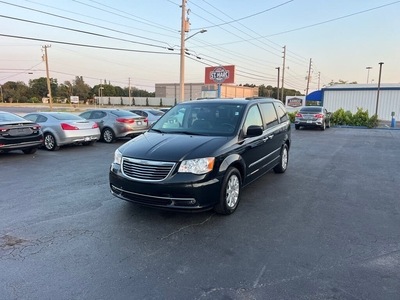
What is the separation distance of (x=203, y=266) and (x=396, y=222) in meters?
3.04

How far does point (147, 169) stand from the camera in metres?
3.89

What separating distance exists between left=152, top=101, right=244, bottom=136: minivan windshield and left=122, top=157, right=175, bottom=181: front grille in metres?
1.09

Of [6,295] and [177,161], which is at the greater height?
[177,161]

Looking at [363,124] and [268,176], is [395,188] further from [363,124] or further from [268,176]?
[363,124]

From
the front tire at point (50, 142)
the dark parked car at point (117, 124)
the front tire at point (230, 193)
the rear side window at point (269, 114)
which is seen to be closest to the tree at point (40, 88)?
the dark parked car at point (117, 124)

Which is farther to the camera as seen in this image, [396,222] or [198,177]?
[396,222]

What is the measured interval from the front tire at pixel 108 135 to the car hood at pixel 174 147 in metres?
8.04

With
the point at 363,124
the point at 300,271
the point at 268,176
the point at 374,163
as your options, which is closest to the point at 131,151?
the point at 300,271

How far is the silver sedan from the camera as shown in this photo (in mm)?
10094

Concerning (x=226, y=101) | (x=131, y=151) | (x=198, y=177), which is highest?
(x=226, y=101)

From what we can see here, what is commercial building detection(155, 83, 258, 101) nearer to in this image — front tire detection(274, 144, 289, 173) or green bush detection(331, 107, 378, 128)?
green bush detection(331, 107, 378, 128)

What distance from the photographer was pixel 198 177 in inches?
149

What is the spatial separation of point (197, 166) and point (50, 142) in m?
8.37

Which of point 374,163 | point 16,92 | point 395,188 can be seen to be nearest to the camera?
point 395,188
